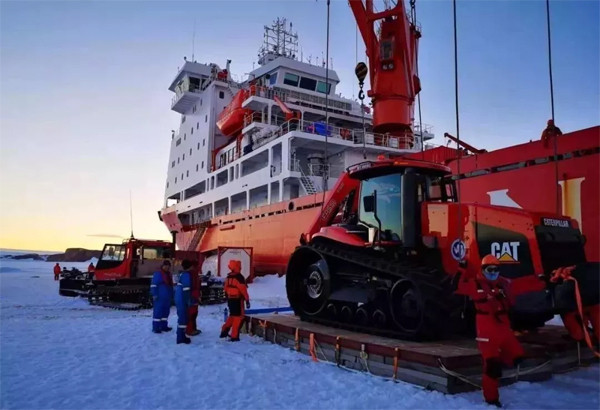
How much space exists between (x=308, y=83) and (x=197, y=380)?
2512 cm

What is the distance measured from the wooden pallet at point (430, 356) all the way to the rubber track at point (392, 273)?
13cm

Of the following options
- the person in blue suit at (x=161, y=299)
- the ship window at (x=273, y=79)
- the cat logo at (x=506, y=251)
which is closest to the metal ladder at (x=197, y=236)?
the ship window at (x=273, y=79)

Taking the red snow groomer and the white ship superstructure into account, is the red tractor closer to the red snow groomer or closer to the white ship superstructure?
the red snow groomer

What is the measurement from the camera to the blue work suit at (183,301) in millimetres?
7156

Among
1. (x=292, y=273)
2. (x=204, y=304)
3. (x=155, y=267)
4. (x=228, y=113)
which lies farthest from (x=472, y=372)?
(x=228, y=113)

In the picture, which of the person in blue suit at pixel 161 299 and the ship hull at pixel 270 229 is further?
the ship hull at pixel 270 229

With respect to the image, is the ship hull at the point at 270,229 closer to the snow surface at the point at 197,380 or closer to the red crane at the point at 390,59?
the red crane at the point at 390,59

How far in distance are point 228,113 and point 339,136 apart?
25.6 feet

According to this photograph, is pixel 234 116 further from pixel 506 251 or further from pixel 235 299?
pixel 506 251

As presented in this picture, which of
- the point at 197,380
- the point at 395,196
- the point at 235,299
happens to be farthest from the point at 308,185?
the point at 197,380

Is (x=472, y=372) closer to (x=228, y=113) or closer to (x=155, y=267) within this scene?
(x=155, y=267)

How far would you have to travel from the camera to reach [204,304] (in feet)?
41.9

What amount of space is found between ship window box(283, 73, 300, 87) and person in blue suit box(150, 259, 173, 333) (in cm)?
2099

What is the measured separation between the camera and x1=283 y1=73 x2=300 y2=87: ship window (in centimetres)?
2742
